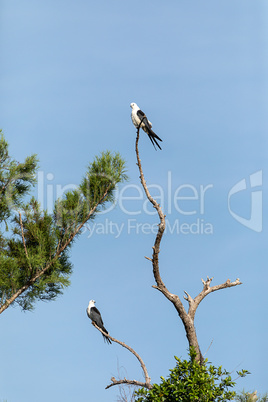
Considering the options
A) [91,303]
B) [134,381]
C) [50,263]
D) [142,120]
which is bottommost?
[134,381]

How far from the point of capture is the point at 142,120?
11.6 meters

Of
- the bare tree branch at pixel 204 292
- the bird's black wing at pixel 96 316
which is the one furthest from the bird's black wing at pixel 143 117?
the bird's black wing at pixel 96 316

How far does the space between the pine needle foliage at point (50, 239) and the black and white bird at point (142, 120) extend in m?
1.46

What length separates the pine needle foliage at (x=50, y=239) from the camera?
13758 mm

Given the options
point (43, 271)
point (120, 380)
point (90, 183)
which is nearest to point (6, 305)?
point (43, 271)

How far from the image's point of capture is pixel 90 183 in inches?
552

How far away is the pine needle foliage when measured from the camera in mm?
13758

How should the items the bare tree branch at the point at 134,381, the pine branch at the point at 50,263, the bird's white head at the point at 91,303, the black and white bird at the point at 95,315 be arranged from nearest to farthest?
the bare tree branch at the point at 134,381
the black and white bird at the point at 95,315
the bird's white head at the point at 91,303
the pine branch at the point at 50,263

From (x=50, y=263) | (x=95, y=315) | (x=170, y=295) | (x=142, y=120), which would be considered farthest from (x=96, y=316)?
(x=142, y=120)

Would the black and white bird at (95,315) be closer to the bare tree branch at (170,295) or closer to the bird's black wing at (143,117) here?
the bare tree branch at (170,295)

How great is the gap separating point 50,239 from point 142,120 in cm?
418

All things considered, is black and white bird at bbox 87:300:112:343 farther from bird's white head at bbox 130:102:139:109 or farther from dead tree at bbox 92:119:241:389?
bird's white head at bbox 130:102:139:109

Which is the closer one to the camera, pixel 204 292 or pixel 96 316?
pixel 204 292

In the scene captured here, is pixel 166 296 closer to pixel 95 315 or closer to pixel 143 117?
pixel 95 315
